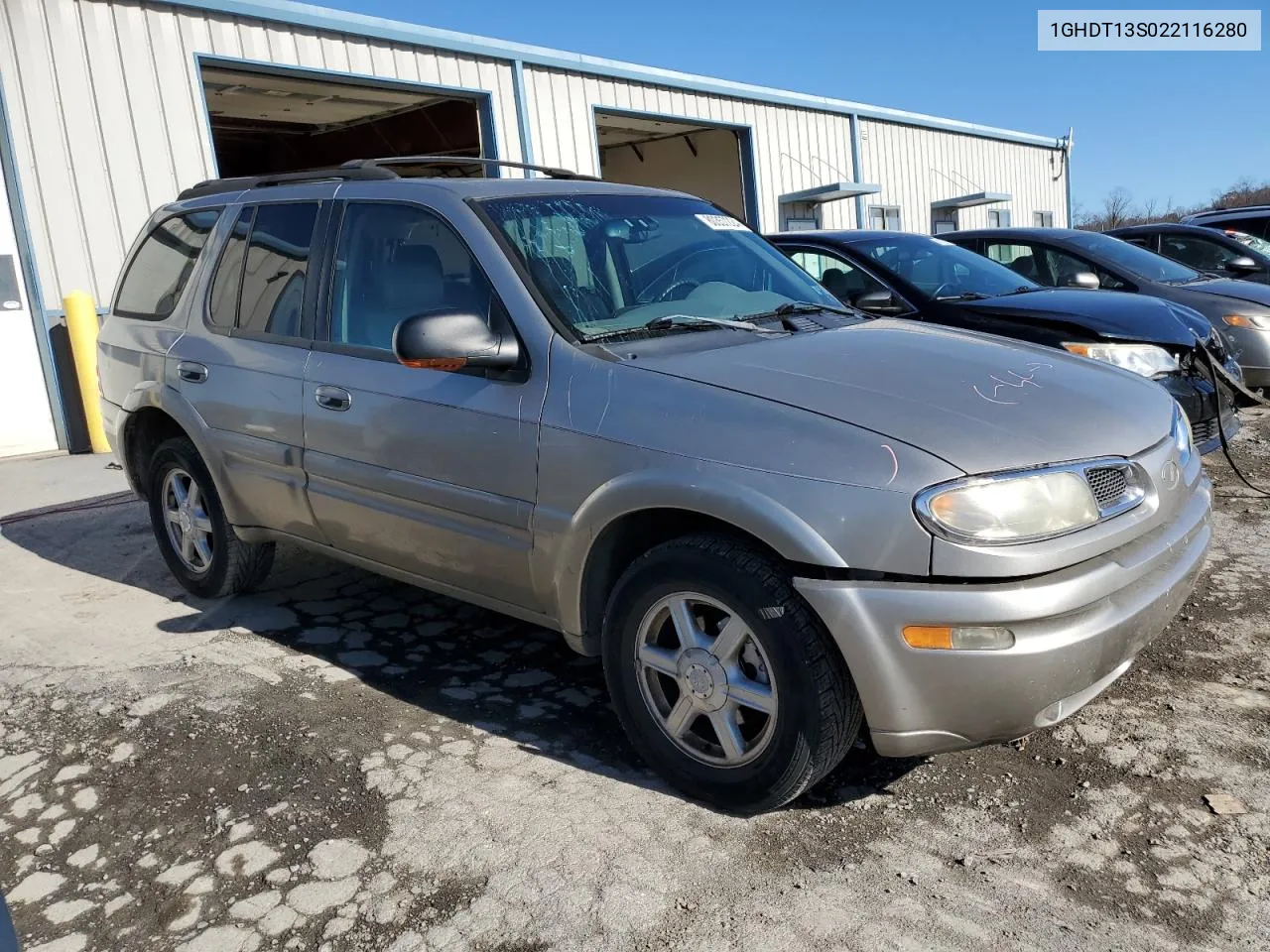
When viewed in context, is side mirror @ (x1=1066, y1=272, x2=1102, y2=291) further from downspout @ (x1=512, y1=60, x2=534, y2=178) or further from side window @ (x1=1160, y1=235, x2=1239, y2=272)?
downspout @ (x1=512, y1=60, x2=534, y2=178)

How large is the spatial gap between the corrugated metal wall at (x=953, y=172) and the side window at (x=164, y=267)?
14.8 metres

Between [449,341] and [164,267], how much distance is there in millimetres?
2524

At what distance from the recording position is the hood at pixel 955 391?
2.54 meters

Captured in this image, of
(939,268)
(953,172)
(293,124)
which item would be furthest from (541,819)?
(953,172)

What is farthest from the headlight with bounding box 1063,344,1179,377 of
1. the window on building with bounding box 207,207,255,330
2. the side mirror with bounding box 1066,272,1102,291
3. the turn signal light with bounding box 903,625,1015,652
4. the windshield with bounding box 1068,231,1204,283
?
the window on building with bounding box 207,207,255,330

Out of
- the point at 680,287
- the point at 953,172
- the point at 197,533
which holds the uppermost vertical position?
the point at 953,172

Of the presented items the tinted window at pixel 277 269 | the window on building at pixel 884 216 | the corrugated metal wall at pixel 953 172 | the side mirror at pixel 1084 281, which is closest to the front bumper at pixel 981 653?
the tinted window at pixel 277 269

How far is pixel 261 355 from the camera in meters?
4.06

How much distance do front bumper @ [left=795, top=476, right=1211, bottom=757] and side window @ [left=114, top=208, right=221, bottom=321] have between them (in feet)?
11.3

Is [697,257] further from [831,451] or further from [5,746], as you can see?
[5,746]

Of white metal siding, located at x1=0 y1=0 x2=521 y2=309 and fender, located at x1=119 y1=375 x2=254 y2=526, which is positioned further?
white metal siding, located at x1=0 y1=0 x2=521 y2=309

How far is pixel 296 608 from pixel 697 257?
2447 mm

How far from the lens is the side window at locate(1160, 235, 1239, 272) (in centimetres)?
1069

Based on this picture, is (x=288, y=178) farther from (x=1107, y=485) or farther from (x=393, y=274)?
(x=1107, y=485)
